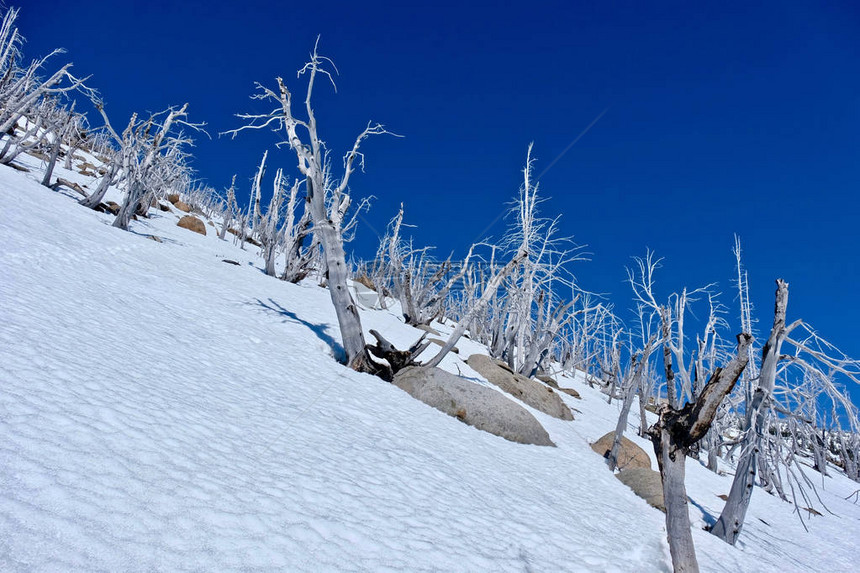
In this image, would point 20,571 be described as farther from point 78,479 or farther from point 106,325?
point 106,325

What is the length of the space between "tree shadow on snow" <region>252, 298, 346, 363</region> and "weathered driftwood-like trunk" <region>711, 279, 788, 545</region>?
20.3 ft

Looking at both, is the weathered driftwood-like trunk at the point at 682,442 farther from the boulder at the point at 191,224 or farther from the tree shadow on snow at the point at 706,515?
the boulder at the point at 191,224

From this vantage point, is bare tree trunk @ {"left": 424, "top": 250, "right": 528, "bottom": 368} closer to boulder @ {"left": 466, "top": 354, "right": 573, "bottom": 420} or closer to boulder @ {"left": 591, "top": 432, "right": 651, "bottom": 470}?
boulder @ {"left": 466, "top": 354, "right": 573, "bottom": 420}

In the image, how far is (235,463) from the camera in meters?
2.36

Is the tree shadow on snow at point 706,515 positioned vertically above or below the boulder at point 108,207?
below

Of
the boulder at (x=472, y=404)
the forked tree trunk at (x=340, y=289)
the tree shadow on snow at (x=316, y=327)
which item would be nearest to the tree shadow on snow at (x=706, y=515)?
the boulder at (x=472, y=404)

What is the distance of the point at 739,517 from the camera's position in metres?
5.26

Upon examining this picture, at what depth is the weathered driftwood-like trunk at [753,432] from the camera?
5277 mm

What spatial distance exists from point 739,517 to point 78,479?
7015 millimetres

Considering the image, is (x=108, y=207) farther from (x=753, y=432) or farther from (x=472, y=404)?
(x=753, y=432)

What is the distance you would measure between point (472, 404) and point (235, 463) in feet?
16.0

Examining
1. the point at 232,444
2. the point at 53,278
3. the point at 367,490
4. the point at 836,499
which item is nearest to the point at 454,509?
the point at 367,490

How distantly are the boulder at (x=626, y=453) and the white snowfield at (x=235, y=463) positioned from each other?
163 centimetres

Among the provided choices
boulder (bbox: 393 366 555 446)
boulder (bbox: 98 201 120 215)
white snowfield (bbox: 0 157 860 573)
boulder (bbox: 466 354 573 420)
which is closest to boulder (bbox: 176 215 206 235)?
boulder (bbox: 98 201 120 215)
